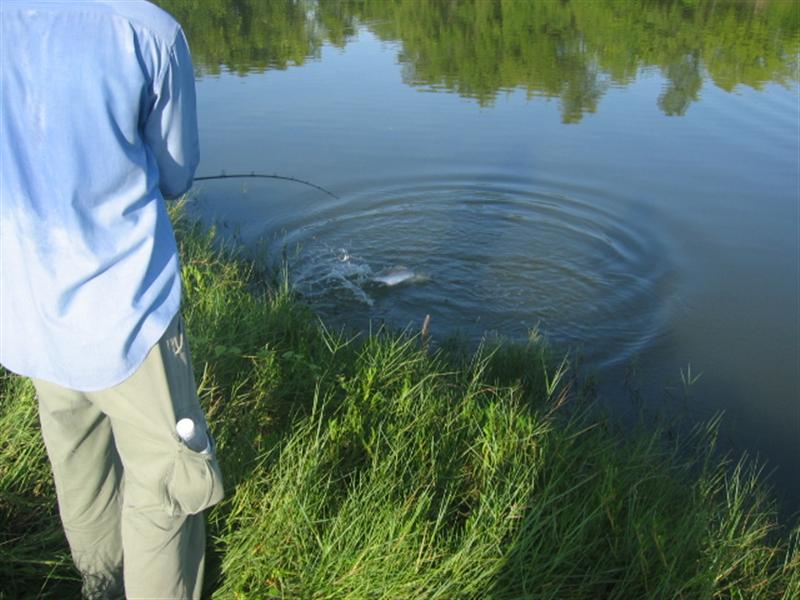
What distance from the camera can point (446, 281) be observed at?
6121mm

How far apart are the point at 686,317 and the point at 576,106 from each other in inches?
252

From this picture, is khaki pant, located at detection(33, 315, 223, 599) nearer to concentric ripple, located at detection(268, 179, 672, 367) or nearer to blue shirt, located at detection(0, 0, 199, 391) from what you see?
blue shirt, located at detection(0, 0, 199, 391)

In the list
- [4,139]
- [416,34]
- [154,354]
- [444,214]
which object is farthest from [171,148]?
[416,34]

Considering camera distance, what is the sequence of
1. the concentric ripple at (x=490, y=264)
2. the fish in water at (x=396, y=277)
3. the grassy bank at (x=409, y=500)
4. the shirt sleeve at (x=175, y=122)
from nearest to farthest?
the shirt sleeve at (x=175, y=122)
the grassy bank at (x=409, y=500)
the concentric ripple at (x=490, y=264)
the fish in water at (x=396, y=277)

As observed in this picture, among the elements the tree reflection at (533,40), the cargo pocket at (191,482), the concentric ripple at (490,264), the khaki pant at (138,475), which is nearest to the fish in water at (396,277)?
the concentric ripple at (490,264)

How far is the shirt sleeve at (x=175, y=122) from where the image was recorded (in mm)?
1730

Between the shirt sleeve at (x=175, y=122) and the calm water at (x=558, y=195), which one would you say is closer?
the shirt sleeve at (x=175, y=122)

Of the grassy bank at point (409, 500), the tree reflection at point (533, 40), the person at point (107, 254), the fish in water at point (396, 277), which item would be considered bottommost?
the tree reflection at point (533, 40)

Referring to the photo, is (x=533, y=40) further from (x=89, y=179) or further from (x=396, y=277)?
(x=89, y=179)

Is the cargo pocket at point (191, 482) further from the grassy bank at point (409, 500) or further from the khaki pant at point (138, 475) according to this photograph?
the grassy bank at point (409, 500)

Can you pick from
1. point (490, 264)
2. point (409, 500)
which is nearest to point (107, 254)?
point (409, 500)

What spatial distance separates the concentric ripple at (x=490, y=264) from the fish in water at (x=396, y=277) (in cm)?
1

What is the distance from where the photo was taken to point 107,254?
5.73 ft

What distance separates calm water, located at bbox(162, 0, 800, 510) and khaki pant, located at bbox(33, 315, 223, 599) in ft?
10.4
